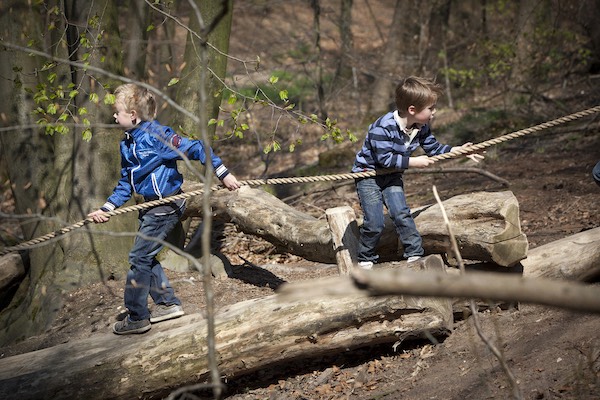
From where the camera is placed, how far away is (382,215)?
570 centimetres

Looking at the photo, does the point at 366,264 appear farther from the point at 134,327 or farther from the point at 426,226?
the point at 134,327

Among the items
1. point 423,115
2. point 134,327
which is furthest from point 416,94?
point 134,327

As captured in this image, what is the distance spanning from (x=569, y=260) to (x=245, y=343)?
2.62 meters

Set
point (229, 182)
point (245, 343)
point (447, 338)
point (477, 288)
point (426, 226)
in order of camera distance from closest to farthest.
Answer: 1. point (477, 288)
2. point (245, 343)
3. point (229, 182)
4. point (447, 338)
5. point (426, 226)

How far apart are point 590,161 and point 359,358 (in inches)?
232

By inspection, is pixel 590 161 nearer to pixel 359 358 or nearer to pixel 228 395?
pixel 359 358

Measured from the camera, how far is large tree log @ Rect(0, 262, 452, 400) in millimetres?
5285

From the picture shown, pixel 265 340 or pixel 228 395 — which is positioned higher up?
pixel 265 340

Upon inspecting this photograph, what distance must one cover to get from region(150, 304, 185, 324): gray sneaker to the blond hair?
1523mm

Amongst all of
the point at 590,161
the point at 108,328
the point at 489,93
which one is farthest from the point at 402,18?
the point at 108,328

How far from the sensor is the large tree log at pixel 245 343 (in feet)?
17.3

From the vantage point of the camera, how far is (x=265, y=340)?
5.36 meters

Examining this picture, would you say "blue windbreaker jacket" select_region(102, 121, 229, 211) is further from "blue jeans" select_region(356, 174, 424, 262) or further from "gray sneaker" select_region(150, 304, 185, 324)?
"blue jeans" select_region(356, 174, 424, 262)

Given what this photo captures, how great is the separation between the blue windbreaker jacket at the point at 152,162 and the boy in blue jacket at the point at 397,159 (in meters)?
1.17
